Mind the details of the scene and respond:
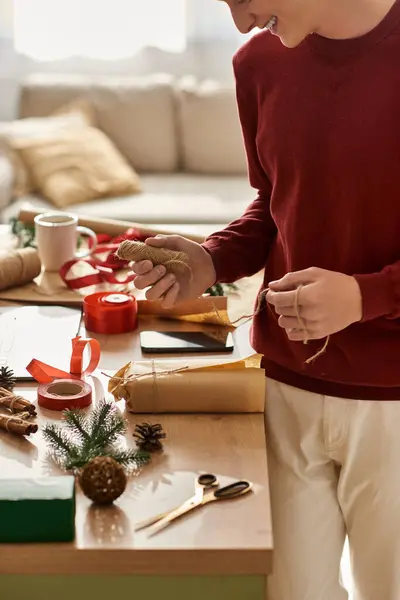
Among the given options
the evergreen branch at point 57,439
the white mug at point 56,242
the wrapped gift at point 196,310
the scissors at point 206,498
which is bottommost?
the scissors at point 206,498

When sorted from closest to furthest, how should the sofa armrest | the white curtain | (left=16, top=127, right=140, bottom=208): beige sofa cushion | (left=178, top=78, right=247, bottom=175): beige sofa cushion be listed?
1. the sofa armrest
2. (left=16, top=127, right=140, bottom=208): beige sofa cushion
3. (left=178, top=78, right=247, bottom=175): beige sofa cushion
4. the white curtain

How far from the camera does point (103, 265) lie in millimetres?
1834

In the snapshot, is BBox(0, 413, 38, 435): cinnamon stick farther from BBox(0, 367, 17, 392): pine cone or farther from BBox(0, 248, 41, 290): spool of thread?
BBox(0, 248, 41, 290): spool of thread

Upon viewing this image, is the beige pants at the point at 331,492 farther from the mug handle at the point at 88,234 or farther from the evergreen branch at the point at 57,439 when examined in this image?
the mug handle at the point at 88,234

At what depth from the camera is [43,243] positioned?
72.1 inches

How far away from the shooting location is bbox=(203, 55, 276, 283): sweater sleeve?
4.58ft

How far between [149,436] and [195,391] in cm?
11

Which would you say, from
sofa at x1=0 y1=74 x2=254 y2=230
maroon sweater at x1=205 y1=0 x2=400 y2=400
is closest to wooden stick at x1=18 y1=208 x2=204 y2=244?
maroon sweater at x1=205 y1=0 x2=400 y2=400

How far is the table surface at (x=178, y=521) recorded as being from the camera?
0.99 meters

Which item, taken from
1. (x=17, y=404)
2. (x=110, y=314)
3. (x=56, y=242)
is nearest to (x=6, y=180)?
(x=56, y=242)

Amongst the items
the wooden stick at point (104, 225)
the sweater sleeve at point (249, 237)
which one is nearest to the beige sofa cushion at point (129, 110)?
the wooden stick at point (104, 225)

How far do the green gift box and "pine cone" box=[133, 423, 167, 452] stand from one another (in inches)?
7.1

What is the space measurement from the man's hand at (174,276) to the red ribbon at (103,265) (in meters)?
0.31

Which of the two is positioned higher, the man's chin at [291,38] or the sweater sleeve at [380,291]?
the man's chin at [291,38]
